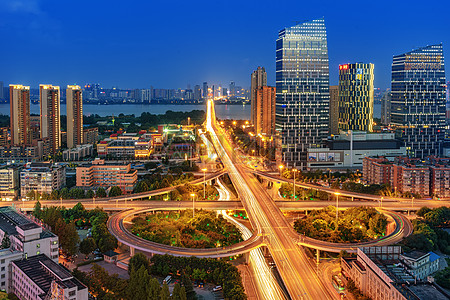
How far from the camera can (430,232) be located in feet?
38.3

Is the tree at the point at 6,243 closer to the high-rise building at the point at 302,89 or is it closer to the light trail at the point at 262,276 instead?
the light trail at the point at 262,276

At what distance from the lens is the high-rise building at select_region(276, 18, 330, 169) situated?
20766 mm

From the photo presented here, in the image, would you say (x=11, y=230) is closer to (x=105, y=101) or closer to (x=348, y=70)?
(x=348, y=70)

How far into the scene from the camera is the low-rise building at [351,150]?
826 inches

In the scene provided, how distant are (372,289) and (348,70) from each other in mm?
18758

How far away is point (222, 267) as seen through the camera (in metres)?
9.58

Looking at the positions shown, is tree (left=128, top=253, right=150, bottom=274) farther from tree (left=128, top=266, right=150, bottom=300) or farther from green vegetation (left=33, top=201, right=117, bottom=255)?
green vegetation (left=33, top=201, right=117, bottom=255)

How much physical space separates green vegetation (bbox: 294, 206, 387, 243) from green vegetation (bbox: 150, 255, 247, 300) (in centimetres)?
300

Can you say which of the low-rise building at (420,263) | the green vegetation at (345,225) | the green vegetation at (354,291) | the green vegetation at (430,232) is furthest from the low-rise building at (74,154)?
the low-rise building at (420,263)

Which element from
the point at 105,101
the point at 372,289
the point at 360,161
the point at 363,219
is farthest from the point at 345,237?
the point at 105,101

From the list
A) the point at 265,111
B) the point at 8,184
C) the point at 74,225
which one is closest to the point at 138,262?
the point at 74,225

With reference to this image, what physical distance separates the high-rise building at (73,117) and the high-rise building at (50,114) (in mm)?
1349

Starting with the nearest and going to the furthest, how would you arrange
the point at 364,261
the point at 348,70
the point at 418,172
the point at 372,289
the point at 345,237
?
the point at 372,289
the point at 364,261
the point at 345,237
the point at 418,172
the point at 348,70

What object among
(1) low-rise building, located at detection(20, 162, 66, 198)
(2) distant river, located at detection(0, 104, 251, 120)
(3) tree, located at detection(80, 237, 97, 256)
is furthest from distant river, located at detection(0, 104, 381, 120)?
(3) tree, located at detection(80, 237, 97, 256)
